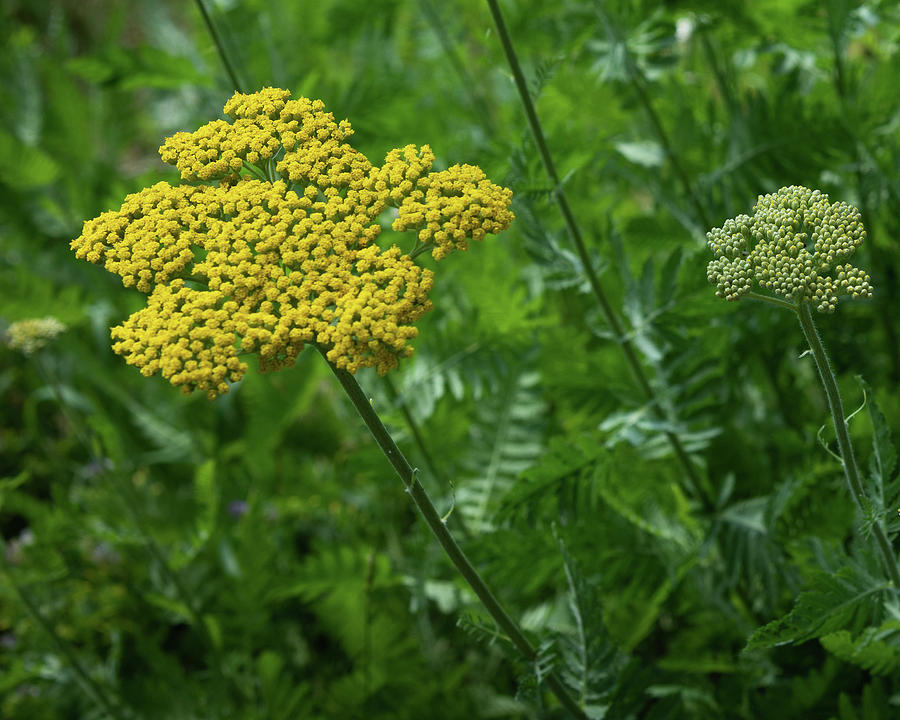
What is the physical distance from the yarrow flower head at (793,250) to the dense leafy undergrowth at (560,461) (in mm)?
357

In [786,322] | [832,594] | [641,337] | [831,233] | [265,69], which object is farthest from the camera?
[265,69]

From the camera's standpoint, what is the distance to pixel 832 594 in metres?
1.60

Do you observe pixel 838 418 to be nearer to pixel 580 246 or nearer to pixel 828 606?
pixel 828 606

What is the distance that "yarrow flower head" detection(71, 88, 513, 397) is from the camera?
1324 mm

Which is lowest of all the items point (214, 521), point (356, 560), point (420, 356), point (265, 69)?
point (356, 560)

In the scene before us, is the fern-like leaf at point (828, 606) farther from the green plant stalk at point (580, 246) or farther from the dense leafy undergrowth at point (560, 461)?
the green plant stalk at point (580, 246)

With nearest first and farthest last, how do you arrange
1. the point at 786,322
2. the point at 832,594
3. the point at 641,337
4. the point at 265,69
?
the point at 832,594 < the point at 641,337 < the point at 786,322 < the point at 265,69

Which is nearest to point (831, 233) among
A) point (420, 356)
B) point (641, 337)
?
point (641, 337)

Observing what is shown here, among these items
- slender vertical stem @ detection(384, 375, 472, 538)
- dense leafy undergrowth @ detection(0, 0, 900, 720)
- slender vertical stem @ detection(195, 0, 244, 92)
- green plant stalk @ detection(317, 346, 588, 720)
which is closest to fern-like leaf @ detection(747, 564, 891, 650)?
dense leafy undergrowth @ detection(0, 0, 900, 720)

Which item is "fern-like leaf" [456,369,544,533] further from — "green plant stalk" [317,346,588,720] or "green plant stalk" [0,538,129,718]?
"green plant stalk" [0,538,129,718]

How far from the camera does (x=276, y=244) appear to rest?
141 centimetres

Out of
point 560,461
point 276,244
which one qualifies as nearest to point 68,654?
point 560,461

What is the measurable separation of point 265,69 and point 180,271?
6.66ft

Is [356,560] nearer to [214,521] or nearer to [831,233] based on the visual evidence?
[214,521]
